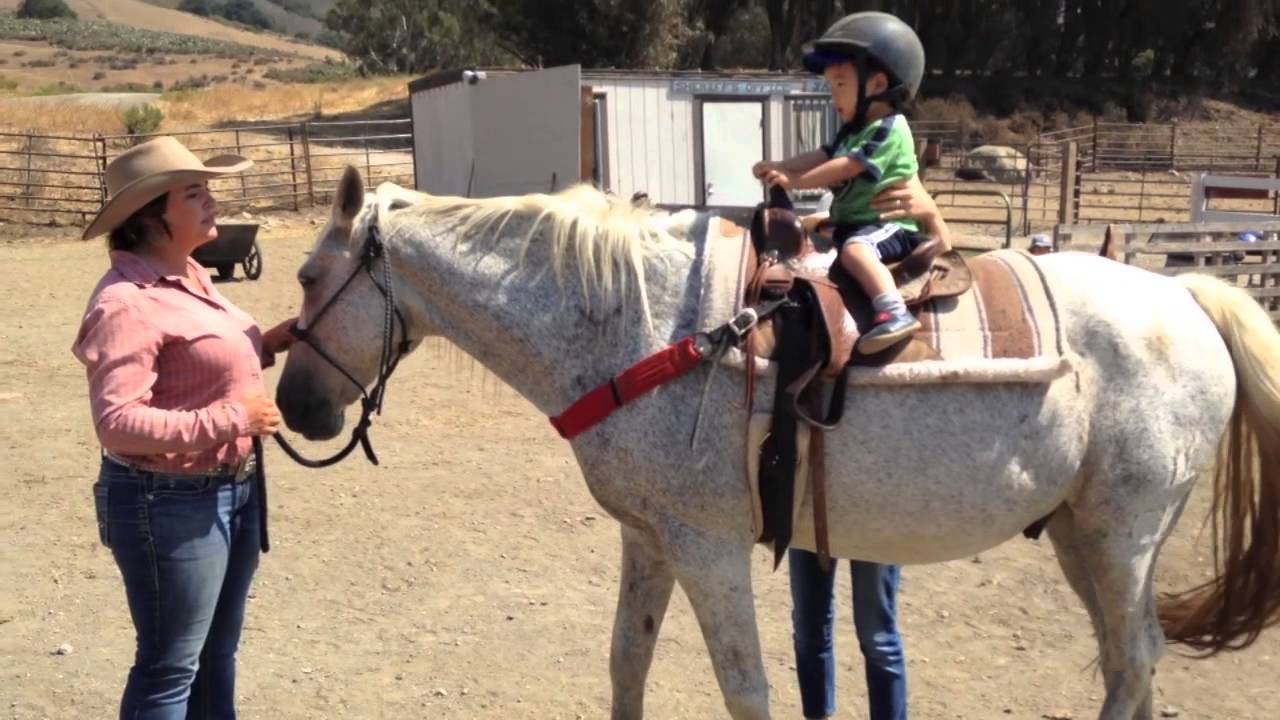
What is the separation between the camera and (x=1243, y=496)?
11.7ft

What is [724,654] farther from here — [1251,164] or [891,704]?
[1251,164]

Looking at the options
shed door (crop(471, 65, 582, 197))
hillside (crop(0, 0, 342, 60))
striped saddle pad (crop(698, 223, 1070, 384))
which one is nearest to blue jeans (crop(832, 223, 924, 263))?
striped saddle pad (crop(698, 223, 1070, 384))

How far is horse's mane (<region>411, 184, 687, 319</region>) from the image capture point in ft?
9.41

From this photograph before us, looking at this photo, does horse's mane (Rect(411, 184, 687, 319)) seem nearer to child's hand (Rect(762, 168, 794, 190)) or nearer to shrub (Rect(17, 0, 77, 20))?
child's hand (Rect(762, 168, 794, 190))

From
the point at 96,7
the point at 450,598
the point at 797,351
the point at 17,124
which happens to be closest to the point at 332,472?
the point at 450,598

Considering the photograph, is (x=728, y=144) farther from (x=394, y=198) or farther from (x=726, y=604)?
(x=726, y=604)

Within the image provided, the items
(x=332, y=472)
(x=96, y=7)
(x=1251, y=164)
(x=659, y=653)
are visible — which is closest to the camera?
(x=659, y=653)

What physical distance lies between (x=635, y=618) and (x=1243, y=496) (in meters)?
1.98

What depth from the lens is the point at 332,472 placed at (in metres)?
6.91

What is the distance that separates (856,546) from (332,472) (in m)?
4.63

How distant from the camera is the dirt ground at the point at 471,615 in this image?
419 centimetres

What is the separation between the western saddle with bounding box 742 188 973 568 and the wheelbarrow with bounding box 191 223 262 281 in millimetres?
11733

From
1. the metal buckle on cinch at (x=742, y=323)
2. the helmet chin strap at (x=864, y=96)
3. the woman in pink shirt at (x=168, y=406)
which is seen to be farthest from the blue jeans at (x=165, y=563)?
the helmet chin strap at (x=864, y=96)

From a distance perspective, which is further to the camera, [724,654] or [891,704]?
[891,704]
